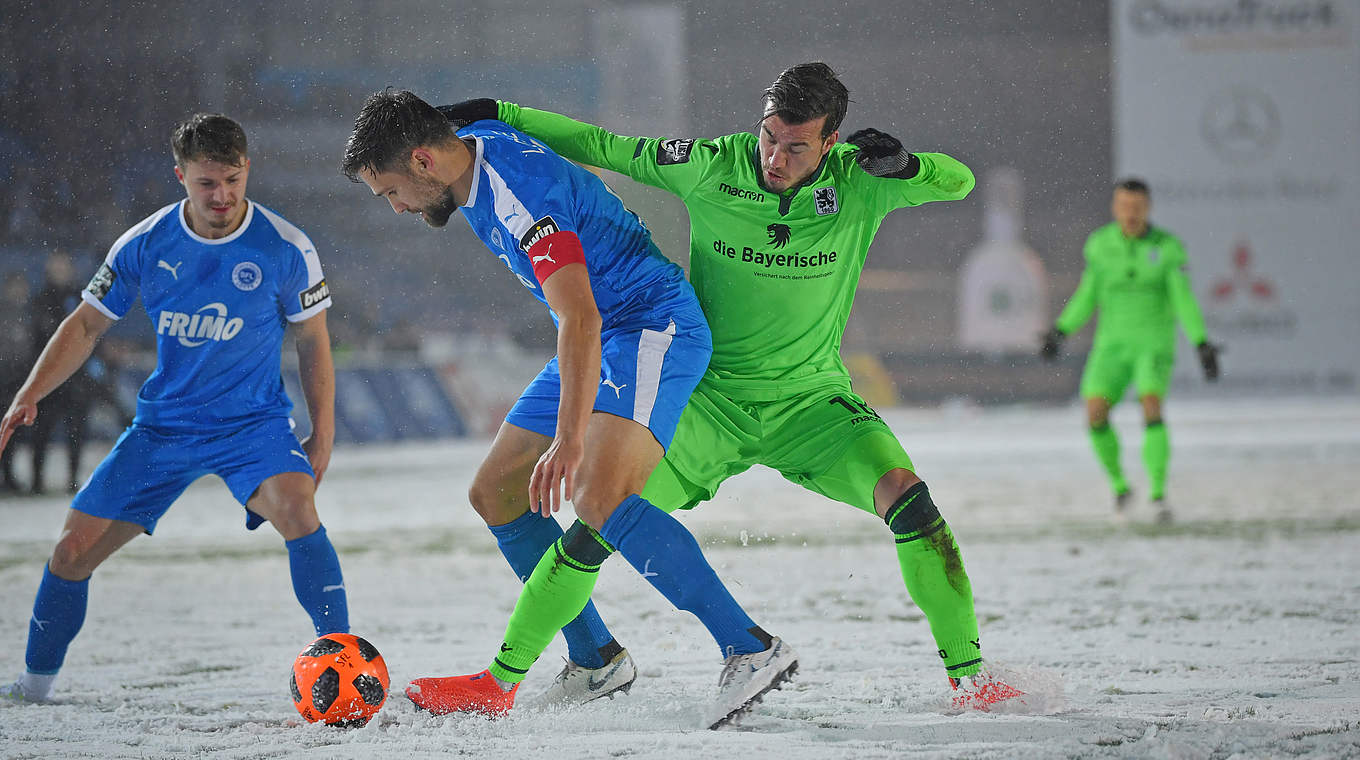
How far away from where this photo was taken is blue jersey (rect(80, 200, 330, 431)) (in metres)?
3.64

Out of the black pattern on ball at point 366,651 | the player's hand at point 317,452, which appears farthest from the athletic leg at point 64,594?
the black pattern on ball at point 366,651

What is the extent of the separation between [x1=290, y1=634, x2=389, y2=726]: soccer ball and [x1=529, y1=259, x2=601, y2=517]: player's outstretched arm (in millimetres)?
741

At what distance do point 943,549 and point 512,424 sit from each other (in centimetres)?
113

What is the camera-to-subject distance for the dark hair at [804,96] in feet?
10.2

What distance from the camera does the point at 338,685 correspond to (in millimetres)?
3090

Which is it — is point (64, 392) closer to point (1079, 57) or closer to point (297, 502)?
point (297, 502)

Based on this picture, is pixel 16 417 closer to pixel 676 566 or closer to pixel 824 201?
pixel 676 566

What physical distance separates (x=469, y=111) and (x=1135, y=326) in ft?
17.8

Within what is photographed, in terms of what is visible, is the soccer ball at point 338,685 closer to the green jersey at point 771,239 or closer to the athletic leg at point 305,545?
the athletic leg at point 305,545

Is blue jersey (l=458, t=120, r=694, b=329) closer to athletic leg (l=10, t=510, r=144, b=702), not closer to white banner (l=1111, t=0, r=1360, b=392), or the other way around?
athletic leg (l=10, t=510, r=144, b=702)

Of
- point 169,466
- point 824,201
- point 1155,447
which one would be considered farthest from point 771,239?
point 1155,447

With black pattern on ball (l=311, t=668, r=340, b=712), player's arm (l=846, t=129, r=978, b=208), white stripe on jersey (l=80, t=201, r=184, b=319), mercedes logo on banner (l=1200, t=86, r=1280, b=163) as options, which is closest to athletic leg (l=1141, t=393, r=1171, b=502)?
player's arm (l=846, t=129, r=978, b=208)

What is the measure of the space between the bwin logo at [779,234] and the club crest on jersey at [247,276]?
1.49 metres

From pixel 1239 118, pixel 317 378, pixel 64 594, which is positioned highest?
pixel 1239 118
